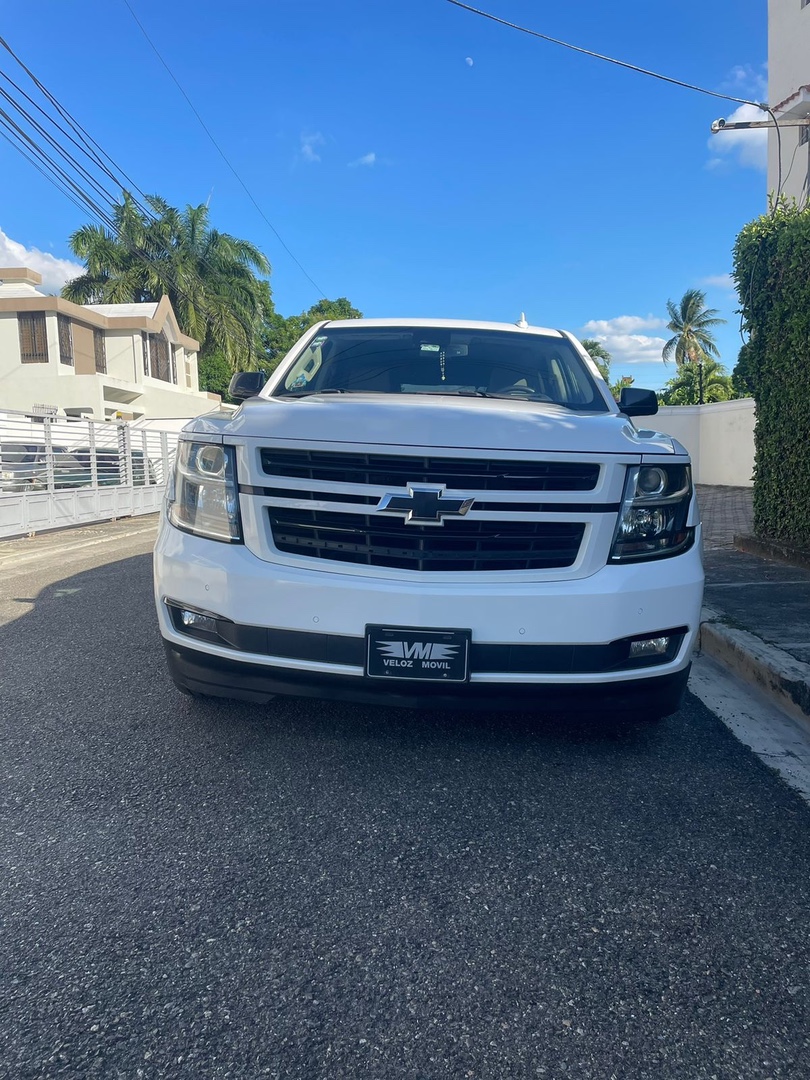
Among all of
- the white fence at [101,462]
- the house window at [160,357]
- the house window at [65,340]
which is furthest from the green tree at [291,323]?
the white fence at [101,462]

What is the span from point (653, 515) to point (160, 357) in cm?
4049

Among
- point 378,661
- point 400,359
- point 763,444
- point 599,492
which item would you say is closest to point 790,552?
point 763,444

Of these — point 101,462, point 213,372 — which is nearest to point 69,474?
point 101,462

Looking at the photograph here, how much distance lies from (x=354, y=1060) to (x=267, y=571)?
5.21 ft

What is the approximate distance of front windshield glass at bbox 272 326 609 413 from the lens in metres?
4.23

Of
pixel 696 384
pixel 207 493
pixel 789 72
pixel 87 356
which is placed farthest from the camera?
pixel 696 384

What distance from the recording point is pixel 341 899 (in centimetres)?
211

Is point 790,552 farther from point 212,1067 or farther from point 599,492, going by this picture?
point 212,1067

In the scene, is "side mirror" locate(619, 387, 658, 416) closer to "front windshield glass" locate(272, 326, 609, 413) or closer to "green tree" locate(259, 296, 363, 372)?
"front windshield glass" locate(272, 326, 609, 413)

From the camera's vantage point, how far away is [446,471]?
283 centimetres

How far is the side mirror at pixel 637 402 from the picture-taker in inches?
165

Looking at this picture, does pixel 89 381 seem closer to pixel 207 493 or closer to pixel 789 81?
pixel 789 81

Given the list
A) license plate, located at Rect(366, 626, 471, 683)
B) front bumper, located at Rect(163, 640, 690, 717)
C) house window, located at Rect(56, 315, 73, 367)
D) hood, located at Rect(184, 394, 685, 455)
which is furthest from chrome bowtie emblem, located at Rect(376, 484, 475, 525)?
house window, located at Rect(56, 315, 73, 367)

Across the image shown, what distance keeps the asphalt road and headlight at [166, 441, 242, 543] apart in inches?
32.6
